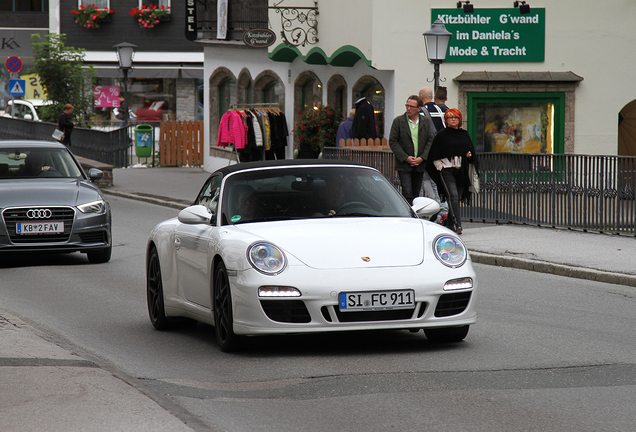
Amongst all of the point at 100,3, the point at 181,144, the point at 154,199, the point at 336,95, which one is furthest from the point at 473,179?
the point at 100,3

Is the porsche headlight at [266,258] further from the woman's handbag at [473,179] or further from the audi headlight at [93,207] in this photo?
the woman's handbag at [473,179]

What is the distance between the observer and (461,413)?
17.7ft

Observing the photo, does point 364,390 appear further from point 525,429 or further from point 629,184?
point 629,184

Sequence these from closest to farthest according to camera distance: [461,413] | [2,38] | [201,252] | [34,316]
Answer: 1. [461,413]
2. [201,252]
3. [34,316]
4. [2,38]

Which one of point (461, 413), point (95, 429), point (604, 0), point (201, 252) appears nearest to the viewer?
point (95, 429)

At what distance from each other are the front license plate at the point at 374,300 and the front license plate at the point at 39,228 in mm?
6838

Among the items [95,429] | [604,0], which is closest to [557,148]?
[604,0]

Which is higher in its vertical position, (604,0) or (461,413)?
(604,0)

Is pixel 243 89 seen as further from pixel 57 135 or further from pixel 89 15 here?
pixel 89 15

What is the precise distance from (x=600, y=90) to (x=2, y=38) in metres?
40.8

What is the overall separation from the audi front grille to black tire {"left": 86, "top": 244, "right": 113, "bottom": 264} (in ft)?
2.00

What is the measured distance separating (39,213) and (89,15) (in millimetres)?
40339

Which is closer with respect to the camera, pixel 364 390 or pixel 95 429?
pixel 95 429

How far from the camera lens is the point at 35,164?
13703 mm
